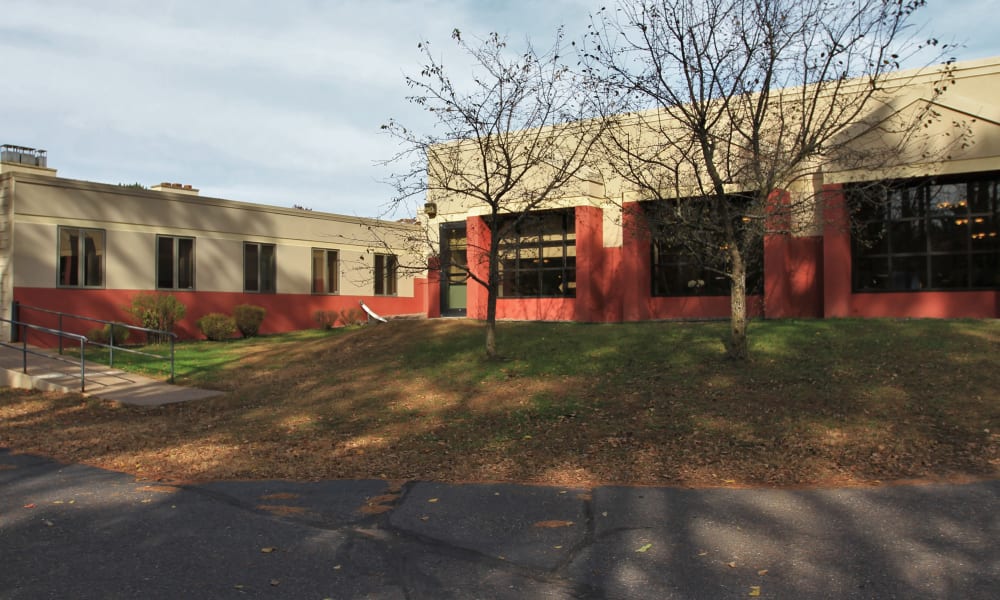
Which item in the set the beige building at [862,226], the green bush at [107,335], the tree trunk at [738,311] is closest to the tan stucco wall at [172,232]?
the green bush at [107,335]

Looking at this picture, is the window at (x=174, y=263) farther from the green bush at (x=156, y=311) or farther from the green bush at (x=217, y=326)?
the green bush at (x=217, y=326)

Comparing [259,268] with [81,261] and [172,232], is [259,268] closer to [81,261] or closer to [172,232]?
[172,232]

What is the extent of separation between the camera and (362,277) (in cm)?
3083

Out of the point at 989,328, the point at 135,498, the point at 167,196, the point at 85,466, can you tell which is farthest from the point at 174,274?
the point at 989,328

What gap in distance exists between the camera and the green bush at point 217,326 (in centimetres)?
2281

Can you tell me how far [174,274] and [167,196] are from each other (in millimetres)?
2492

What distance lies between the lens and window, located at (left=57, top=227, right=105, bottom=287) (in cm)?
2130

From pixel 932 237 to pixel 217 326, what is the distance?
19.4 metres

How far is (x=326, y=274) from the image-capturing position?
2958cm

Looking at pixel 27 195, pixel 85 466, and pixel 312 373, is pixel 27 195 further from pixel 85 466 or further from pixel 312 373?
pixel 85 466

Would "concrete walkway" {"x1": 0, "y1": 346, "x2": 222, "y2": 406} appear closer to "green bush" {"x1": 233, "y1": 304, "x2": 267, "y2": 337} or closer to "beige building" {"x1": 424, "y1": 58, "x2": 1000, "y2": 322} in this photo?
"beige building" {"x1": 424, "y1": 58, "x2": 1000, "y2": 322}

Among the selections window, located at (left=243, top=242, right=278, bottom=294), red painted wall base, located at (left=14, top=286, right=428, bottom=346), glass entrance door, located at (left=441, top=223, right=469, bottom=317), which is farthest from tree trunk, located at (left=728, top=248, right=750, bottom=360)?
window, located at (left=243, top=242, right=278, bottom=294)

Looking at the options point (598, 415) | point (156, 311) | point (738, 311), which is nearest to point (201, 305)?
point (156, 311)

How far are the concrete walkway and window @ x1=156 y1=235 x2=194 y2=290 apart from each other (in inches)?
303
